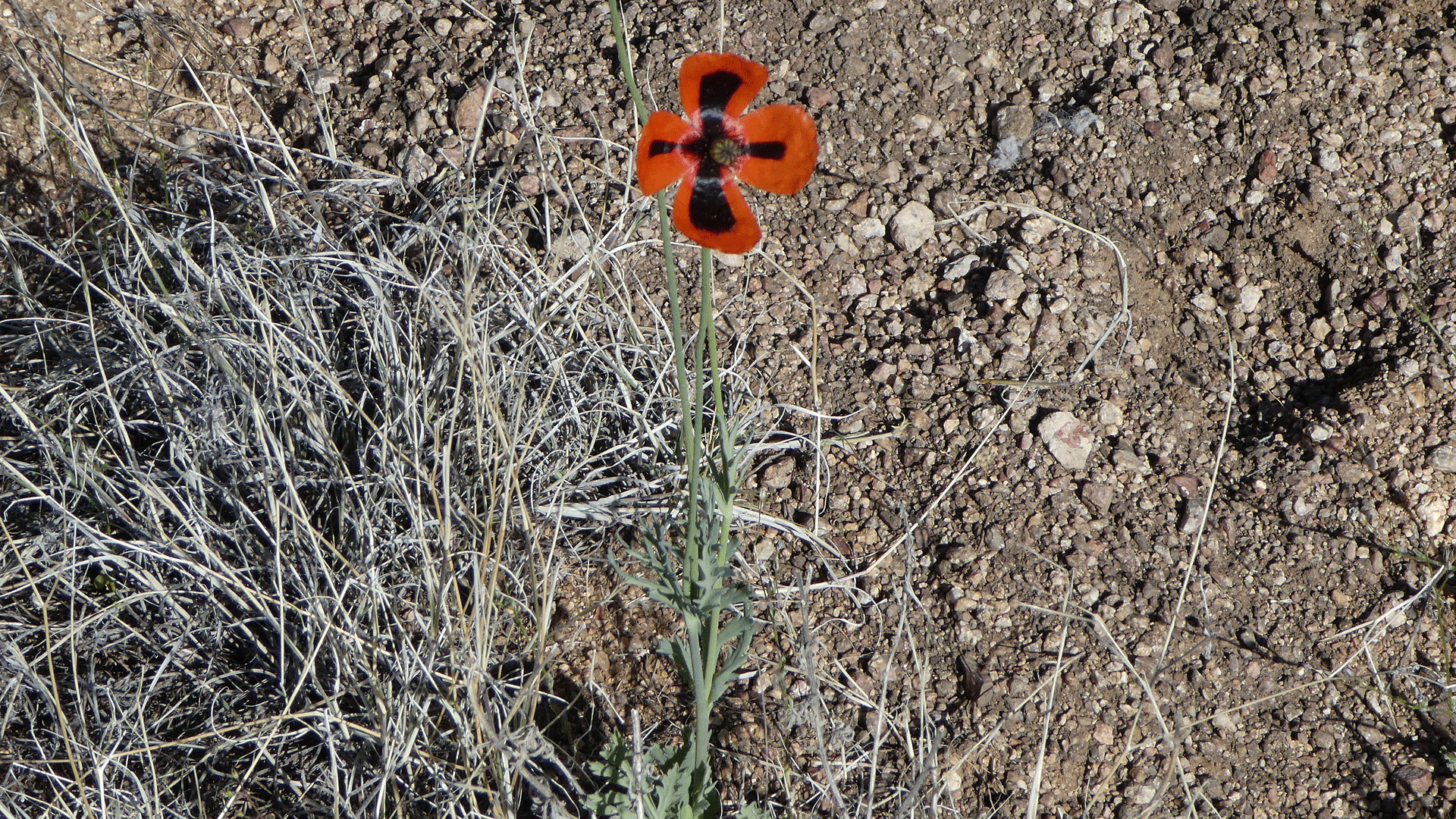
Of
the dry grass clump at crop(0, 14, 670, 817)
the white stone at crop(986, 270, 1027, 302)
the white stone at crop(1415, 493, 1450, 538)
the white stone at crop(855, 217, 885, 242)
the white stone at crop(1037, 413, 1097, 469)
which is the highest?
the white stone at crop(855, 217, 885, 242)

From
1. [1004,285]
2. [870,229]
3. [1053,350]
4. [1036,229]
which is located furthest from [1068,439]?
[870,229]

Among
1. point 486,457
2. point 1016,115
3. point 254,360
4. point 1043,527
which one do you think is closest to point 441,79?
point 254,360

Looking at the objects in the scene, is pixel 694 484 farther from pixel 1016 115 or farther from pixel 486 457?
pixel 1016 115

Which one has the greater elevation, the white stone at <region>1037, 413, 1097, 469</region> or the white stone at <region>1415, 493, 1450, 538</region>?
the white stone at <region>1037, 413, 1097, 469</region>

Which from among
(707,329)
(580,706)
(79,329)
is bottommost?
(580,706)

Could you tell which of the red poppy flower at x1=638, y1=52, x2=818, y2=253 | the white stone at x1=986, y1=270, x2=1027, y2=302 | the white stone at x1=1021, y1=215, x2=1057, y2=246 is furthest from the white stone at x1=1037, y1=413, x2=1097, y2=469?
the red poppy flower at x1=638, y1=52, x2=818, y2=253

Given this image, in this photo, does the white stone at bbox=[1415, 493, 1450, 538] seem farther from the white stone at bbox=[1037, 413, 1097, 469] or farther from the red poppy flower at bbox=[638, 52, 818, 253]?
the red poppy flower at bbox=[638, 52, 818, 253]

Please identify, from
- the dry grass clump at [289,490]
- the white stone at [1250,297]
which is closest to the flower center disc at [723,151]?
the dry grass clump at [289,490]

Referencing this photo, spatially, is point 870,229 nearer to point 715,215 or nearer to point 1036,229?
point 1036,229

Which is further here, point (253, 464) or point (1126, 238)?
point (1126, 238)
